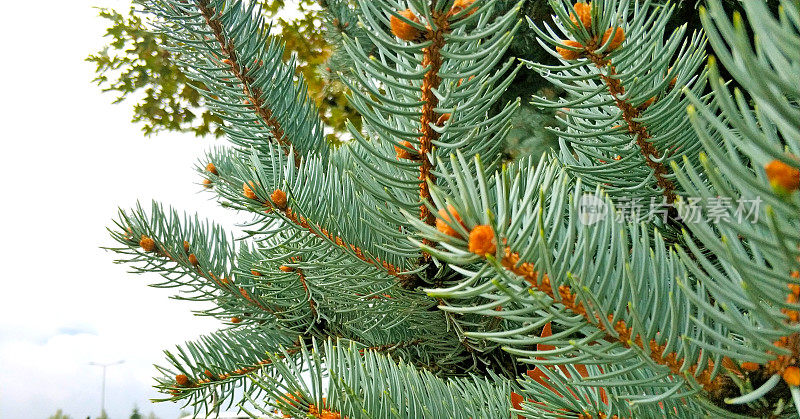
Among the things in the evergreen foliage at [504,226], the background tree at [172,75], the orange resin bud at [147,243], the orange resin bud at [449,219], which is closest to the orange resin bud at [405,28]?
the evergreen foliage at [504,226]

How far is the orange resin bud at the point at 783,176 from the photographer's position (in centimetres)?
16

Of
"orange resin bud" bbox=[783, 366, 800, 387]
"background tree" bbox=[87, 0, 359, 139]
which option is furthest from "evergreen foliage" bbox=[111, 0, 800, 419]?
"background tree" bbox=[87, 0, 359, 139]

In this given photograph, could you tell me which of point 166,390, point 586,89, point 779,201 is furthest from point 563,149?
point 166,390

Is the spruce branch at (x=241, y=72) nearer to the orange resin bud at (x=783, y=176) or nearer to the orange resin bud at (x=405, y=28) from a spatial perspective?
the orange resin bud at (x=405, y=28)

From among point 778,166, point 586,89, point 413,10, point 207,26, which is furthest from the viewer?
point 207,26

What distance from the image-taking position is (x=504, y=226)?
0.68ft

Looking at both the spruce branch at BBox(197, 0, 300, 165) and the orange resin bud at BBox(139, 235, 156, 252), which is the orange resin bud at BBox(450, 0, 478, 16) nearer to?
the spruce branch at BBox(197, 0, 300, 165)

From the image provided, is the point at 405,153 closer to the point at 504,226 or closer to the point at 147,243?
the point at 504,226

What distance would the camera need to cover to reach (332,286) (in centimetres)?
48

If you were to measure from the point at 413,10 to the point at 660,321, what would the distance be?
0.19 metres

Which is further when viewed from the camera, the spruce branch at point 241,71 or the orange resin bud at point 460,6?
the spruce branch at point 241,71

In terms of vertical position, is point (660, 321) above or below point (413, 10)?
below

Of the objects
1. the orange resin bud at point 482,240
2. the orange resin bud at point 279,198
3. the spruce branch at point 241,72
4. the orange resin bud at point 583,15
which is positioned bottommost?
the orange resin bud at point 482,240

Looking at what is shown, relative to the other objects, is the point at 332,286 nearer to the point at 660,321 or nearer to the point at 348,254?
the point at 348,254
